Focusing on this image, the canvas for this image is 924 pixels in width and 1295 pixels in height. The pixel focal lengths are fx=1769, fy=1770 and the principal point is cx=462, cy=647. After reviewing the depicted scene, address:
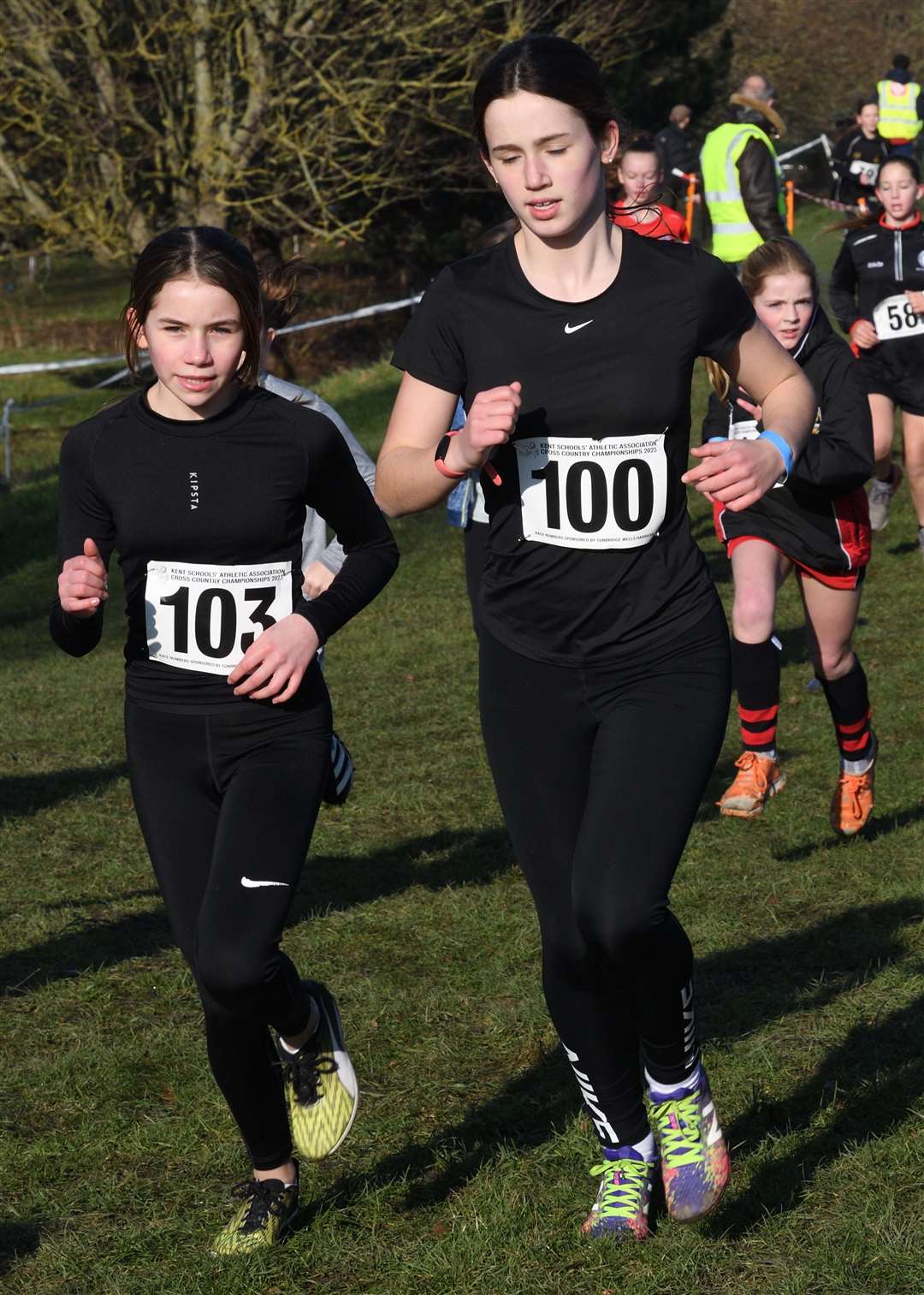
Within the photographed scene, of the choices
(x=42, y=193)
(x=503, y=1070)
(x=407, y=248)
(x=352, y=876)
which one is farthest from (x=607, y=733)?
(x=407, y=248)

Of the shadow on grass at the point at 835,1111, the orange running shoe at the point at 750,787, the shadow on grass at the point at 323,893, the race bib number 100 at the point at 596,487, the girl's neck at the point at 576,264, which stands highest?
the girl's neck at the point at 576,264

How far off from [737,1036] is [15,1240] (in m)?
1.97

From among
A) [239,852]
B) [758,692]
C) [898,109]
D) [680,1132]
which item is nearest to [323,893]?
[758,692]

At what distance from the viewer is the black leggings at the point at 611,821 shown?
3.34m

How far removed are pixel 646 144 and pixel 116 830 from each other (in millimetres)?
4627

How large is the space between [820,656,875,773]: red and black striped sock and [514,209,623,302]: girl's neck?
347 centimetres

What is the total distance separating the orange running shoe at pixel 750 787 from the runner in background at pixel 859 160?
1566cm

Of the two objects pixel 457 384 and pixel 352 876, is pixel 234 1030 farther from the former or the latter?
pixel 352 876

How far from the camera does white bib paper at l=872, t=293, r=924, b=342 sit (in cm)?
1056

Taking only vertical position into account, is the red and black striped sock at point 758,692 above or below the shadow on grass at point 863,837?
above

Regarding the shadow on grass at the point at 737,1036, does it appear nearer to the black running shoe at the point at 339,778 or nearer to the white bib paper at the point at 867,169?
the black running shoe at the point at 339,778

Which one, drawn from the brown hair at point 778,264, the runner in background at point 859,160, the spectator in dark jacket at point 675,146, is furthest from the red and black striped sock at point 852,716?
the spectator in dark jacket at point 675,146

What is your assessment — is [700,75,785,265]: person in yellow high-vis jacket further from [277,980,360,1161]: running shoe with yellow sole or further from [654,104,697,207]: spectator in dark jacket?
[277,980,360,1161]: running shoe with yellow sole

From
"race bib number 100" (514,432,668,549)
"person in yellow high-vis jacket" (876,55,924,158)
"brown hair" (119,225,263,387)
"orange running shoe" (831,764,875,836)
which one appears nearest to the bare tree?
"person in yellow high-vis jacket" (876,55,924,158)
